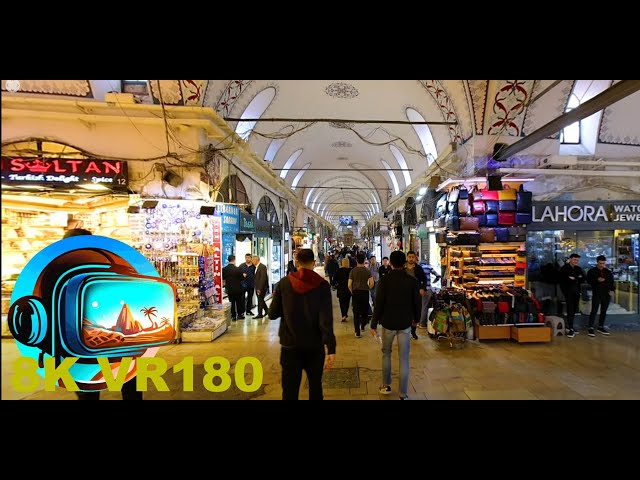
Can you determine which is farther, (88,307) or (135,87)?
(135,87)

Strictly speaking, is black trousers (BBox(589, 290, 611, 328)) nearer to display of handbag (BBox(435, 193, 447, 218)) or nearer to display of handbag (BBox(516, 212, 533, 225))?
display of handbag (BBox(516, 212, 533, 225))

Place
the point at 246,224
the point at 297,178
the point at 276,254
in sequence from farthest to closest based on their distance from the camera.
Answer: the point at 297,178
the point at 276,254
the point at 246,224

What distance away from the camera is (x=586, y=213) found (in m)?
6.67

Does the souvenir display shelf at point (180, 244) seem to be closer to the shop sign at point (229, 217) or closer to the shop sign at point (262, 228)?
the shop sign at point (229, 217)

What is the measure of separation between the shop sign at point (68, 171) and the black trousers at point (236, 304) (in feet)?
10.6

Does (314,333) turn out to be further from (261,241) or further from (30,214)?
(261,241)

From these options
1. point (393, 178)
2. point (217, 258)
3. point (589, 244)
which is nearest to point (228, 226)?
point (217, 258)

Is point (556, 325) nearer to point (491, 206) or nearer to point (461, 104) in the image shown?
point (491, 206)

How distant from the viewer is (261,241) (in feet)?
34.5

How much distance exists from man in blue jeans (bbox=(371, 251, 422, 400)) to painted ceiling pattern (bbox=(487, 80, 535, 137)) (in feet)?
17.5

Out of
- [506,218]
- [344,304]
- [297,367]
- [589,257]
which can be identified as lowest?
[344,304]

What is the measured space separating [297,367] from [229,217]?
489 cm

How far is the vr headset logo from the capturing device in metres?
1.95
